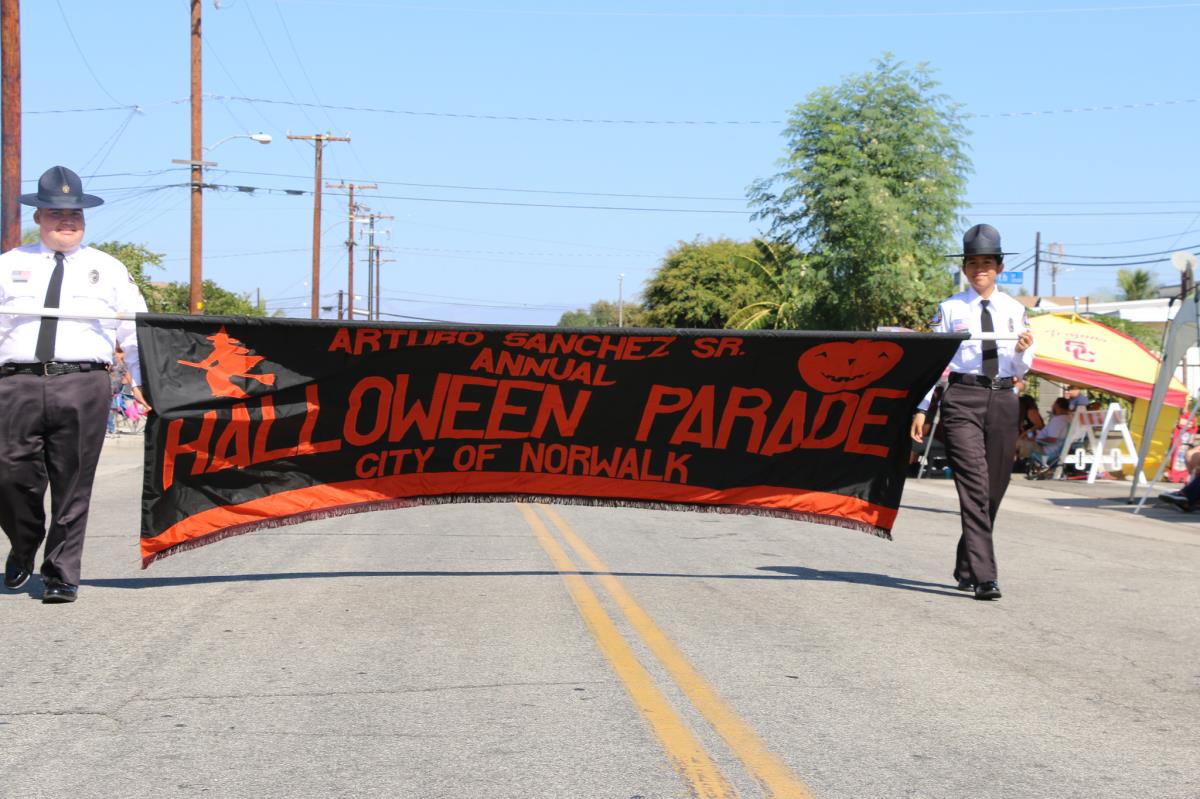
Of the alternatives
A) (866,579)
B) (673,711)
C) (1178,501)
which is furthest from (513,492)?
(1178,501)

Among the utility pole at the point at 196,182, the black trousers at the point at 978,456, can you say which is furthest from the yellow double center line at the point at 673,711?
the utility pole at the point at 196,182

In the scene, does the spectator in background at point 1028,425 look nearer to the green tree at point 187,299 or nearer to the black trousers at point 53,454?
the black trousers at point 53,454

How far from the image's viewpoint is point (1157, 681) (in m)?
6.11

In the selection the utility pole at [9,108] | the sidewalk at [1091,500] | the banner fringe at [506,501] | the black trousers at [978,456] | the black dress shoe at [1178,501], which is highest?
the utility pole at [9,108]

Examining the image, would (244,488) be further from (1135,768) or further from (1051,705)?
(1135,768)

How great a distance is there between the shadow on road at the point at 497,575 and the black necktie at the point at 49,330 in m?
1.57

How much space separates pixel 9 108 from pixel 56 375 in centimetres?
1664

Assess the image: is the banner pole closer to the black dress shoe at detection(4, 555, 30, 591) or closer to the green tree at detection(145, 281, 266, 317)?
the black dress shoe at detection(4, 555, 30, 591)

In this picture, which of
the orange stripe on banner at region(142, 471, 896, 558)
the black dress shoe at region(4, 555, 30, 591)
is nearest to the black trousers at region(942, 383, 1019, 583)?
the orange stripe on banner at region(142, 471, 896, 558)

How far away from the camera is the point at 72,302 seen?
285 inches

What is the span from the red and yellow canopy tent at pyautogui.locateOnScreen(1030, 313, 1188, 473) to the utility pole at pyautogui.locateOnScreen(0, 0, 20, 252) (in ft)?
58.0

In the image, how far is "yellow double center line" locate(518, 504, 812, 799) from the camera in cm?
442

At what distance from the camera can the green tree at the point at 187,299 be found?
2440 inches

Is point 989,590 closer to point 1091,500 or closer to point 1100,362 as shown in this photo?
point 1091,500
